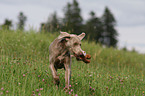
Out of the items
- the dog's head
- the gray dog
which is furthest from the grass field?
the dog's head

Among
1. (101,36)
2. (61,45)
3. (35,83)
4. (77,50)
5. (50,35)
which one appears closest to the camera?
(77,50)

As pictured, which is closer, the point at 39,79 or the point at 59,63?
the point at 59,63

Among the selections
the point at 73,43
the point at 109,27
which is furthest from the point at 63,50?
the point at 109,27

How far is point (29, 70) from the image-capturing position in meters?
5.43

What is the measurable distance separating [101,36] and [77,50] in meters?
38.3

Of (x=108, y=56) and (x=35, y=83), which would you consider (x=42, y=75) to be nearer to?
(x=35, y=83)

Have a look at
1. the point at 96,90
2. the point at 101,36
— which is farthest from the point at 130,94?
the point at 101,36

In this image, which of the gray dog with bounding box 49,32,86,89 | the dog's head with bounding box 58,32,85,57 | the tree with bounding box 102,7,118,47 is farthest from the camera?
the tree with bounding box 102,7,118,47

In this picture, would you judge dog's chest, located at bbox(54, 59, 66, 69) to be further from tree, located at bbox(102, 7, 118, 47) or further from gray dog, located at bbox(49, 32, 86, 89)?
tree, located at bbox(102, 7, 118, 47)

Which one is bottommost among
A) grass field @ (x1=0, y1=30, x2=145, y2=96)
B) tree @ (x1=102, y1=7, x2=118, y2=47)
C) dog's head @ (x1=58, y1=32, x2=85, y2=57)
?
grass field @ (x1=0, y1=30, x2=145, y2=96)

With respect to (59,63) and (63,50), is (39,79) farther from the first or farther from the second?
(63,50)

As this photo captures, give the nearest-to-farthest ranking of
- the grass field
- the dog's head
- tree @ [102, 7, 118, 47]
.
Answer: the dog's head < the grass field < tree @ [102, 7, 118, 47]

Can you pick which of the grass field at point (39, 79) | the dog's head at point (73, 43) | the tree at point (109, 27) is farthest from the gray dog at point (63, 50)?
the tree at point (109, 27)

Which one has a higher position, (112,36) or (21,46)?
(112,36)
